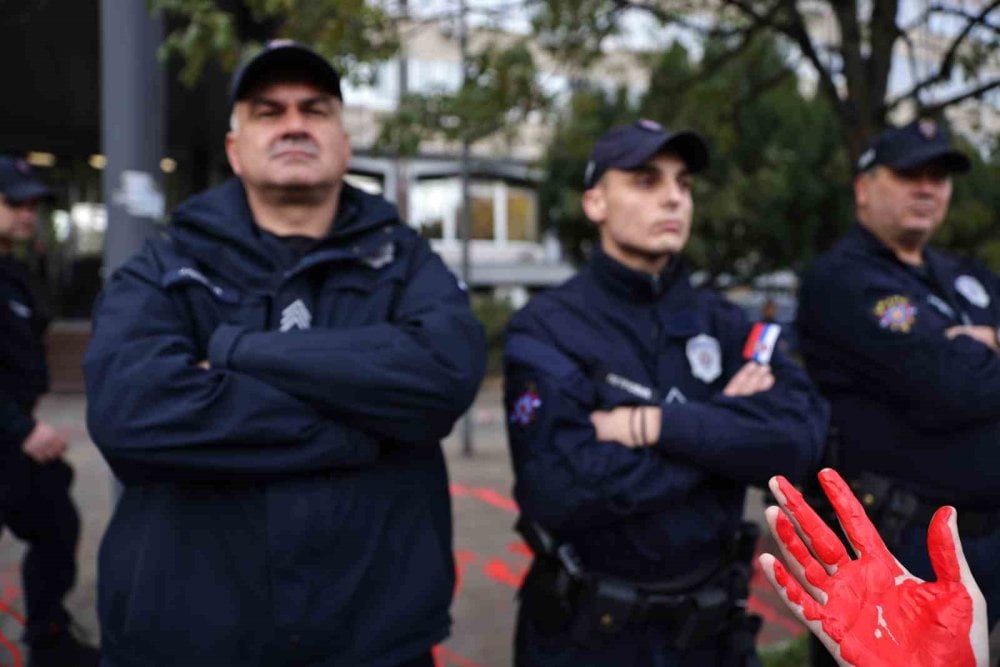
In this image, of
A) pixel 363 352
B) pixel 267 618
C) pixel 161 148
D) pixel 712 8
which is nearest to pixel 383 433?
pixel 363 352

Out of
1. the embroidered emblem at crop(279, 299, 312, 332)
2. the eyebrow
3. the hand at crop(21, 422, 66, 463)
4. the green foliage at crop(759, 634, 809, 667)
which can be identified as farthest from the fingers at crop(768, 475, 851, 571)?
the hand at crop(21, 422, 66, 463)

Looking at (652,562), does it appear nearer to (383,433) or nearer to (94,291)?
(383,433)

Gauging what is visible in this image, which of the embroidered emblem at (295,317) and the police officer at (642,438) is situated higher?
the embroidered emblem at (295,317)

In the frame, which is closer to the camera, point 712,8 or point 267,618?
point 267,618

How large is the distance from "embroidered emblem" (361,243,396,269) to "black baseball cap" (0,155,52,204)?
2.26 meters

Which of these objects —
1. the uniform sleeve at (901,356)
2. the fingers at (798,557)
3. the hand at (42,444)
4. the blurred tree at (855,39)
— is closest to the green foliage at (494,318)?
the blurred tree at (855,39)

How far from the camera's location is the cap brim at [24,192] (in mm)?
3572

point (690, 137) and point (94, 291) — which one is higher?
point (690, 137)

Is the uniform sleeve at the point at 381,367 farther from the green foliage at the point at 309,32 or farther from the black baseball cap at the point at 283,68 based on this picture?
the green foliage at the point at 309,32

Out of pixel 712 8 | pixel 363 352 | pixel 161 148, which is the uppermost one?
pixel 712 8

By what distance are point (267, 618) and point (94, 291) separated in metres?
16.9

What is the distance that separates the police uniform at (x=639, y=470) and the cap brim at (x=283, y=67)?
84 centimetres

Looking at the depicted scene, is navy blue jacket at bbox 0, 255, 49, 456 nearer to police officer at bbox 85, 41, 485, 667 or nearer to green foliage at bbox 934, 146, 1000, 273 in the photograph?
police officer at bbox 85, 41, 485, 667

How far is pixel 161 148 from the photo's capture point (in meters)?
2.84
